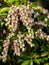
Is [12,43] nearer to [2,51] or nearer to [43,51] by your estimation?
[2,51]

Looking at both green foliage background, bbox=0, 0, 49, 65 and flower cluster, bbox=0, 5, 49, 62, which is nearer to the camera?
flower cluster, bbox=0, 5, 49, 62

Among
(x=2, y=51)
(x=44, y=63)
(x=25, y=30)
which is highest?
(x=25, y=30)

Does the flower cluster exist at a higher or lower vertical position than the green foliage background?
higher

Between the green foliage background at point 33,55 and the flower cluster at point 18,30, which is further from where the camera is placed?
the green foliage background at point 33,55

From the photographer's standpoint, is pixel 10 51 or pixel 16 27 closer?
pixel 16 27

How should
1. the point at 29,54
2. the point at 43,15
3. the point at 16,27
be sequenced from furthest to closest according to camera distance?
the point at 43,15 → the point at 29,54 → the point at 16,27

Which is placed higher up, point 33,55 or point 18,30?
point 18,30

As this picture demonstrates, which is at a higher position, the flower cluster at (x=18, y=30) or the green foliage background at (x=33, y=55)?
the flower cluster at (x=18, y=30)

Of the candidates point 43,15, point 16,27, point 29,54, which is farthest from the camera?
point 43,15

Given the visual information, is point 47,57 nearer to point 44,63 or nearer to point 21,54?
point 44,63

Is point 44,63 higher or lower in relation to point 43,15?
lower

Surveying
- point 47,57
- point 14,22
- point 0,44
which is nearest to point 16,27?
point 14,22
